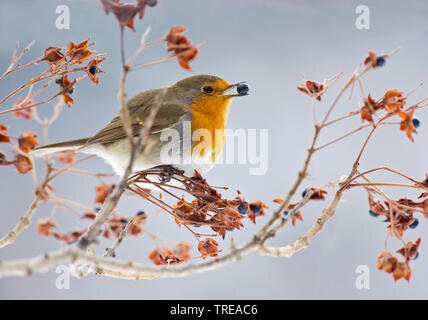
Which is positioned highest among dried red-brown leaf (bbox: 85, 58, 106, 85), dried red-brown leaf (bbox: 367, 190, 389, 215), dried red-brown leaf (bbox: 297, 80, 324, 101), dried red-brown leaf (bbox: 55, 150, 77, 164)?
dried red-brown leaf (bbox: 85, 58, 106, 85)

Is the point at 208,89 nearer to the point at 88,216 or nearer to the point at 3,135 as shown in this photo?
the point at 88,216

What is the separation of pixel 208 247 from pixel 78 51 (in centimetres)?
63

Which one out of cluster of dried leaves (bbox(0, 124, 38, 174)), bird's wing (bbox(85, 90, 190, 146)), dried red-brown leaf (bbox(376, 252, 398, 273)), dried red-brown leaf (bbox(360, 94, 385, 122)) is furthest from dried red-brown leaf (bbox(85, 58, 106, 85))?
dried red-brown leaf (bbox(376, 252, 398, 273))

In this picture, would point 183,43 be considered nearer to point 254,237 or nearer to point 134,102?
point 254,237

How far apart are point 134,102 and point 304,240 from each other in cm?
98

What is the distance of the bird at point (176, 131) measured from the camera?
1.42 m

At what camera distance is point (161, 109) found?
158cm

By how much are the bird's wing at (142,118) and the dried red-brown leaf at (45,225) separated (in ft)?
0.89

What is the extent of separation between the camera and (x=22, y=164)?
993mm

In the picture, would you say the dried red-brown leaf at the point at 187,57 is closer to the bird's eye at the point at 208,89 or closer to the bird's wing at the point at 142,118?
the bird's wing at the point at 142,118

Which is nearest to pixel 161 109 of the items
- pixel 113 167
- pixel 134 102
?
pixel 134 102

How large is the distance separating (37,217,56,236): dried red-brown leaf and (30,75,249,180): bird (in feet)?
0.68

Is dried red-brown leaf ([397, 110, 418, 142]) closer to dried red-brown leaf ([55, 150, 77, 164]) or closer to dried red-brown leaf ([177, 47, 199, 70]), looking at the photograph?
dried red-brown leaf ([177, 47, 199, 70])

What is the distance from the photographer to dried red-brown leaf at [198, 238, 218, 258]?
1197 mm
